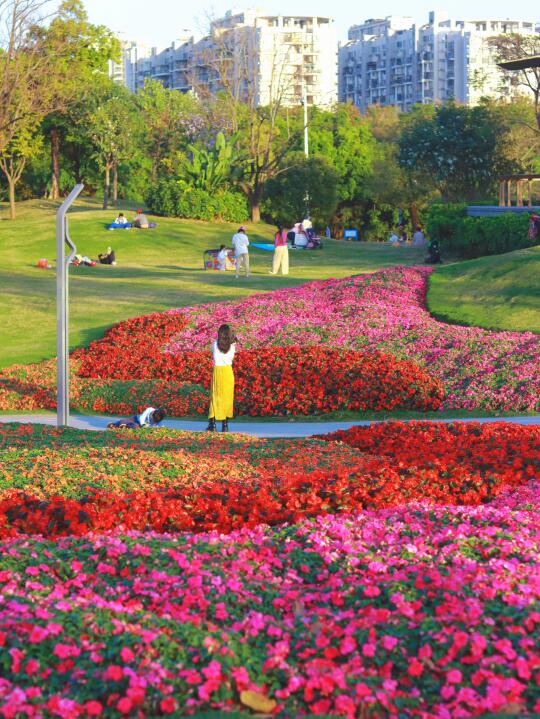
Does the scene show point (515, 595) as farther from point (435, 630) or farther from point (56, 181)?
point (56, 181)

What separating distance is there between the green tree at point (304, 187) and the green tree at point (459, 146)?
18.6 feet

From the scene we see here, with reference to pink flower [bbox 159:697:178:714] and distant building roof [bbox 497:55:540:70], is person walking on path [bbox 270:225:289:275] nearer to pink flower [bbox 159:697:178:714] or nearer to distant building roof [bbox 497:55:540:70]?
distant building roof [bbox 497:55:540:70]

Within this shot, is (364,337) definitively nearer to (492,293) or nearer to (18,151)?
(492,293)

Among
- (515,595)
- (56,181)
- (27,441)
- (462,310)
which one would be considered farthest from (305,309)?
(56,181)

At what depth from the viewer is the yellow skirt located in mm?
16391

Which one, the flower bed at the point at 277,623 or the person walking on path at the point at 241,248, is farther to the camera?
the person walking on path at the point at 241,248

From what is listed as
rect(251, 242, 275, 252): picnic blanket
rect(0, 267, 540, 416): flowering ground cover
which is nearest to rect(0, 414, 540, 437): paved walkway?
rect(0, 267, 540, 416): flowering ground cover

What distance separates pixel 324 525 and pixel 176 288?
82.5 ft

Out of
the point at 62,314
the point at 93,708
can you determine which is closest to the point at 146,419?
the point at 62,314

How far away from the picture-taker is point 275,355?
20.6 meters

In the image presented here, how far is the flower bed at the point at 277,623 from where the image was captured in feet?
16.8

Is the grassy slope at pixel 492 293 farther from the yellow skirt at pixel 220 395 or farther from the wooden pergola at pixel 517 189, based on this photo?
the wooden pergola at pixel 517 189

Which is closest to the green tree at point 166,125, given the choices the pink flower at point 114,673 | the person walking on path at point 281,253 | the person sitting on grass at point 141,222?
the person sitting on grass at point 141,222

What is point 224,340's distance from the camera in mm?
16047
